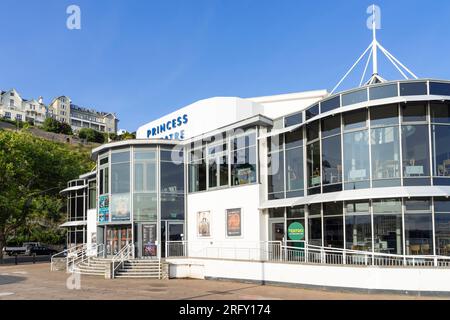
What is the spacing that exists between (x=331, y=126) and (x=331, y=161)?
1.50 metres

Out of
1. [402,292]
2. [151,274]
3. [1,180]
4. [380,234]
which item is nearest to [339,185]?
[380,234]

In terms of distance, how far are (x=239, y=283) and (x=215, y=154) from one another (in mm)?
7697

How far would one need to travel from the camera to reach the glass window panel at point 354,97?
18.2 m

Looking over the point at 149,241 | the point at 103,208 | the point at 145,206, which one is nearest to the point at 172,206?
the point at 145,206

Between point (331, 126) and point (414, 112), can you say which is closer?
point (414, 112)

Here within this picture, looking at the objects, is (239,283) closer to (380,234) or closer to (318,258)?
(318,258)

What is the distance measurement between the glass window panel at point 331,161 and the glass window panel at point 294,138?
161cm

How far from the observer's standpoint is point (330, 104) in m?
19.4

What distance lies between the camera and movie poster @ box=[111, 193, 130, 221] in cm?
2611

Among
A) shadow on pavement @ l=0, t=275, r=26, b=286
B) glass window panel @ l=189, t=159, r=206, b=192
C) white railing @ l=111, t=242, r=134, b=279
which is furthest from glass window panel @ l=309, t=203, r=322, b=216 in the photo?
shadow on pavement @ l=0, t=275, r=26, b=286

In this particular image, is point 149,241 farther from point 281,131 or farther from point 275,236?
point 281,131

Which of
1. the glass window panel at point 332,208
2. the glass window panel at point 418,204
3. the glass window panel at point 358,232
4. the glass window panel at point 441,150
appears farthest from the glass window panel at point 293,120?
the glass window panel at point 418,204

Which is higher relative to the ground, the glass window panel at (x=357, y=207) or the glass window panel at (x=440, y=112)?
the glass window panel at (x=440, y=112)

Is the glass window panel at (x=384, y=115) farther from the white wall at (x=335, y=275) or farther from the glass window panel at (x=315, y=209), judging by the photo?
the white wall at (x=335, y=275)
